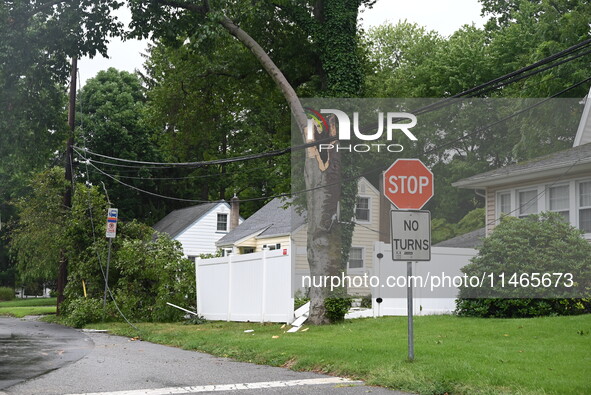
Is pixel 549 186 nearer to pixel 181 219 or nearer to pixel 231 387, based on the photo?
pixel 231 387

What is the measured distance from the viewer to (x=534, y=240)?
54.7 ft

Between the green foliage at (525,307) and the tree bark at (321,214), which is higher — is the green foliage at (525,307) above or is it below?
below

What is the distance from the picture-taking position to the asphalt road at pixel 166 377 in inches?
338

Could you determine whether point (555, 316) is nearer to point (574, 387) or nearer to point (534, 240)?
point (534, 240)

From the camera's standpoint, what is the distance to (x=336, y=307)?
18.2 metres

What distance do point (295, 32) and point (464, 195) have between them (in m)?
19.8

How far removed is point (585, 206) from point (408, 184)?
27.4ft

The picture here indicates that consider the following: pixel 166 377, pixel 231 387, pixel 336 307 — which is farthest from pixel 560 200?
pixel 231 387

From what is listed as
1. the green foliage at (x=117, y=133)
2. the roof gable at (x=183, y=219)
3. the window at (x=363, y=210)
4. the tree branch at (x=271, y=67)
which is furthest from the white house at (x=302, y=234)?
the tree branch at (x=271, y=67)

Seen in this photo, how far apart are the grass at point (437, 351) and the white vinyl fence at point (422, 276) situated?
152 cm

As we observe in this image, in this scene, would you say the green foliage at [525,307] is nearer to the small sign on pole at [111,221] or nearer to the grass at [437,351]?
the grass at [437,351]

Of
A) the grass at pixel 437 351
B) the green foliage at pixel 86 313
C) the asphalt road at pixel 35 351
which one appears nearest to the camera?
the grass at pixel 437 351

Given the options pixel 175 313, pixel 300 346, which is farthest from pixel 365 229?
pixel 300 346

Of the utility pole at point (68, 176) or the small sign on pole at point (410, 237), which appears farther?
the utility pole at point (68, 176)
